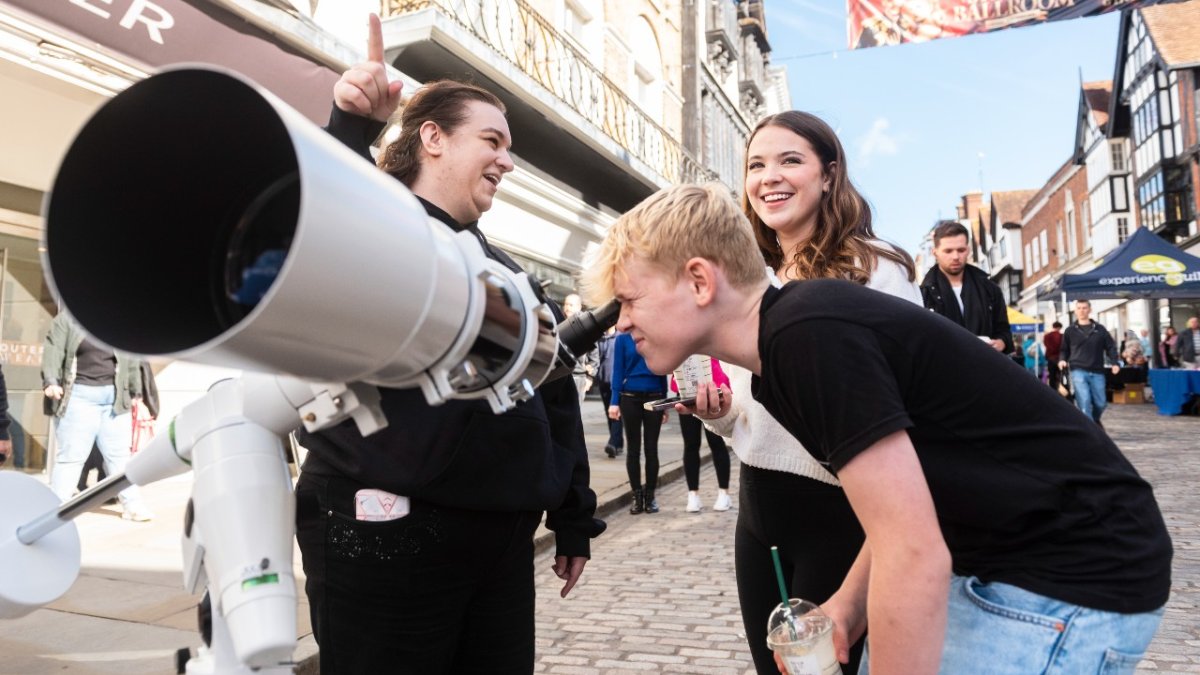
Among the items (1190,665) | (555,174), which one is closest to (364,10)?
(555,174)

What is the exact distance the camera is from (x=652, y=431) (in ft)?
22.3

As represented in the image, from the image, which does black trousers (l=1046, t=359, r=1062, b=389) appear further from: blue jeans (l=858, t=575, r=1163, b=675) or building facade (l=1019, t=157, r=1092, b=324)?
building facade (l=1019, t=157, r=1092, b=324)

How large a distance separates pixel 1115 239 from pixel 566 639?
38.8 m

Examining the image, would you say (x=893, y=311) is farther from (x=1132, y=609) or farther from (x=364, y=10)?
(x=364, y=10)

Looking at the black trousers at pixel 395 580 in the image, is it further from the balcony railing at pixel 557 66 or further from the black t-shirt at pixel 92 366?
the balcony railing at pixel 557 66

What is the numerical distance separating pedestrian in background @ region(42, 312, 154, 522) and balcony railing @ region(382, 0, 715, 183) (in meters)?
5.13

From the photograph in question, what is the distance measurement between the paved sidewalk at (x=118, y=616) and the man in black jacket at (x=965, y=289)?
331 cm

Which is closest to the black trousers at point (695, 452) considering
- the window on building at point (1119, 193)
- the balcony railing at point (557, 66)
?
the balcony railing at point (557, 66)

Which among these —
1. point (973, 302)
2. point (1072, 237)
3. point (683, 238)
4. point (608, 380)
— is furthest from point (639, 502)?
point (1072, 237)

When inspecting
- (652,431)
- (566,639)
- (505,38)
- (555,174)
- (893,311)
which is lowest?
(566,639)

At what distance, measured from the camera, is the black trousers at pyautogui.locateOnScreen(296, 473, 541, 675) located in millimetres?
1667

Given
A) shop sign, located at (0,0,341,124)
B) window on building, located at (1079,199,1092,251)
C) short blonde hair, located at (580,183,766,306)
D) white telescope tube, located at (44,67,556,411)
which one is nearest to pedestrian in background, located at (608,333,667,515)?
shop sign, located at (0,0,341,124)

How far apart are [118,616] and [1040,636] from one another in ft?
12.9

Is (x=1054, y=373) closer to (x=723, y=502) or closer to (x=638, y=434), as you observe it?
(x=723, y=502)
